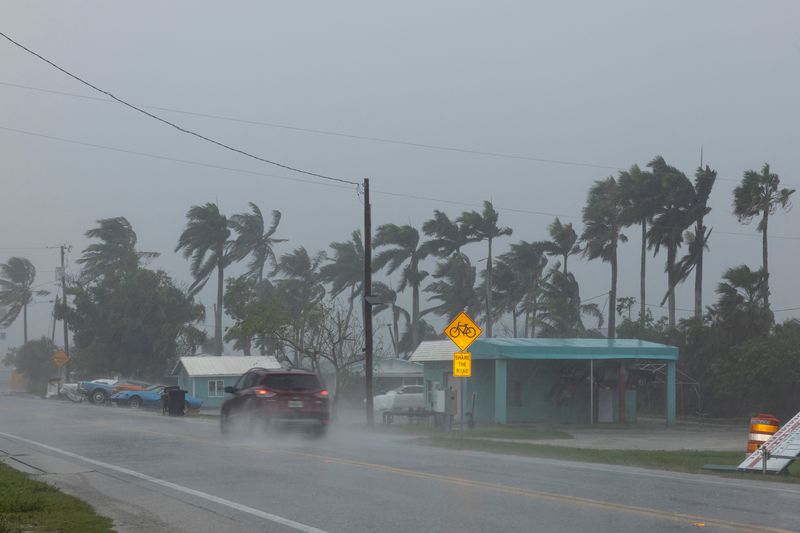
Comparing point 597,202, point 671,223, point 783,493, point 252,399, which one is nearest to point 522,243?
point 597,202

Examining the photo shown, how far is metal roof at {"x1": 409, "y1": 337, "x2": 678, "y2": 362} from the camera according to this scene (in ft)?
127

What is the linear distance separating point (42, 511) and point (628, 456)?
1327 centimetres

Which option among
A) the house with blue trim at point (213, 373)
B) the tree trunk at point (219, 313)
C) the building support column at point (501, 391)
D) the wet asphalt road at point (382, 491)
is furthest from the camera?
the tree trunk at point (219, 313)

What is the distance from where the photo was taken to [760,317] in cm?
4709

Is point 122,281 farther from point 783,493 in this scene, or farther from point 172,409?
point 783,493

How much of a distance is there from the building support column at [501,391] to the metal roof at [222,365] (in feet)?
92.4

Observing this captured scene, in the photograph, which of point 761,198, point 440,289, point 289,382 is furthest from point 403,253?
point 289,382

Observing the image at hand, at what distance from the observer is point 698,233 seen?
62281 millimetres

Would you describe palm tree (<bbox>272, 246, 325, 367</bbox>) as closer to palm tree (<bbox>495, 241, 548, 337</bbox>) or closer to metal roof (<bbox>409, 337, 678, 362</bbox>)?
palm tree (<bbox>495, 241, 548, 337</bbox>)

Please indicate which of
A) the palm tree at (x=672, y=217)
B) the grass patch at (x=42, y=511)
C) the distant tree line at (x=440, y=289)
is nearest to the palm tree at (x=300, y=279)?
the distant tree line at (x=440, y=289)

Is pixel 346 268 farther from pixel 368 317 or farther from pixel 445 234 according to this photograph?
pixel 368 317

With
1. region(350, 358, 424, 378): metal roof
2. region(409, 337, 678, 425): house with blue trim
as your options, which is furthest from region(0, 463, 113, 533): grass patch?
region(350, 358, 424, 378): metal roof

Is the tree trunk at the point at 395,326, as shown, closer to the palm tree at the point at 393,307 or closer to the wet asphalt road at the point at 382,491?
the palm tree at the point at 393,307

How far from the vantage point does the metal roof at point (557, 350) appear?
127 feet
